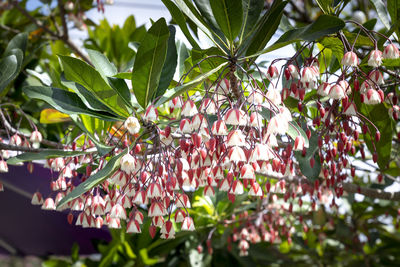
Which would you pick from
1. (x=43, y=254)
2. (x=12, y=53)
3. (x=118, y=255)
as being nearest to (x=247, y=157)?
(x=12, y=53)

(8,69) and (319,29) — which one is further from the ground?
(8,69)

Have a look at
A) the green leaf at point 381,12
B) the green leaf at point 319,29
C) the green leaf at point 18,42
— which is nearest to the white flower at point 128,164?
the green leaf at point 319,29

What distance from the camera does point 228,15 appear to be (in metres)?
1.58

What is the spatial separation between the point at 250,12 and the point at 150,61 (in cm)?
46

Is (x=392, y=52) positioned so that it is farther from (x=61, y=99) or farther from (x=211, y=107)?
(x=61, y=99)

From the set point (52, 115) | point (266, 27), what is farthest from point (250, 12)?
point (52, 115)

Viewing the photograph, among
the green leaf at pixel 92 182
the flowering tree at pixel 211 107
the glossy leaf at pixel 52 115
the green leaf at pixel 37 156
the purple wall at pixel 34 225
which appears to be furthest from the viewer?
the purple wall at pixel 34 225

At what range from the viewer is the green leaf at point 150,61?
5.04ft

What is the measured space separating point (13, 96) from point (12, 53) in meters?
1.22

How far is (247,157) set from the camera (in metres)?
1.40

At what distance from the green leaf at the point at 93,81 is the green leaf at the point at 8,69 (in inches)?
12.2

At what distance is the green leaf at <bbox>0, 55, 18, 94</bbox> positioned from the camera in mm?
1943

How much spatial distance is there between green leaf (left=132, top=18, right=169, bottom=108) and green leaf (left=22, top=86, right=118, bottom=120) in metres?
0.22

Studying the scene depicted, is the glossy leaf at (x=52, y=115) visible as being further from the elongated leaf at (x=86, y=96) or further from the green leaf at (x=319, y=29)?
the green leaf at (x=319, y=29)
